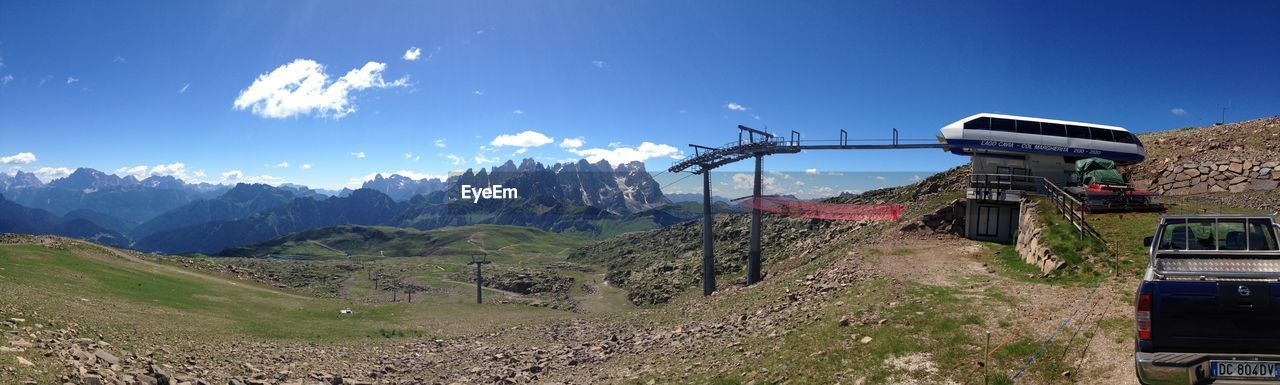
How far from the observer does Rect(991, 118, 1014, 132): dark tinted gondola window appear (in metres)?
40.4

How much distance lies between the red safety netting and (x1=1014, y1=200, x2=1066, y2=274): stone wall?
43.7ft

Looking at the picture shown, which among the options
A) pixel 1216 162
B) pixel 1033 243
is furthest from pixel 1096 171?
pixel 1216 162

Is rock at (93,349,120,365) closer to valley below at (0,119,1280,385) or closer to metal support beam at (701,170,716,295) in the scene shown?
valley below at (0,119,1280,385)

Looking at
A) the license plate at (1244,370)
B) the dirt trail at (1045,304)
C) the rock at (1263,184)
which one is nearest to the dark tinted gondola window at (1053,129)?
the rock at (1263,184)

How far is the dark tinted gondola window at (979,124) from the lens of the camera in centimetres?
4041

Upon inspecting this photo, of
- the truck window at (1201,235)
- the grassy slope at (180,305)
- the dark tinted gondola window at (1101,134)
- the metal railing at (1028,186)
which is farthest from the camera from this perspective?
the dark tinted gondola window at (1101,134)

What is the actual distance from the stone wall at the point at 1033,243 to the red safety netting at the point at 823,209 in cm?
1331

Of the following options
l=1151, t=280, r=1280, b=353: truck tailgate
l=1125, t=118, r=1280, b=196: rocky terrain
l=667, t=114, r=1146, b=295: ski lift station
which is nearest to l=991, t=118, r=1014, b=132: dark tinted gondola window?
l=667, t=114, r=1146, b=295: ski lift station

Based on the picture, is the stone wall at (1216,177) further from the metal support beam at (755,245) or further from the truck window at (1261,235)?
the truck window at (1261,235)

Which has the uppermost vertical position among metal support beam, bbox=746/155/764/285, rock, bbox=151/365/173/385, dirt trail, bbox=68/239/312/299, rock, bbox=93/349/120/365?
metal support beam, bbox=746/155/764/285

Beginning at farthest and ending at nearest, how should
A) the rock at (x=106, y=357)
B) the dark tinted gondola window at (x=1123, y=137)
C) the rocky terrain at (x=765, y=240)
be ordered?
1. the rocky terrain at (x=765, y=240)
2. the dark tinted gondola window at (x=1123, y=137)
3. the rock at (x=106, y=357)

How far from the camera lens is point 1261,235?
1435 cm

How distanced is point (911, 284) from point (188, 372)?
109 feet

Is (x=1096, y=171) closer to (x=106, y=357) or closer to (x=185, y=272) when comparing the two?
(x=106, y=357)
